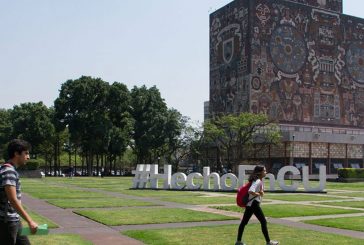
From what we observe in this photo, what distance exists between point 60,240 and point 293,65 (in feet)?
227

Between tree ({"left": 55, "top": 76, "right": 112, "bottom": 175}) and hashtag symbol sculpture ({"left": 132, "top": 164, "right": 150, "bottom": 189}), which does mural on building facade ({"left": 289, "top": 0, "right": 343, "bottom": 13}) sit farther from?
hashtag symbol sculpture ({"left": 132, "top": 164, "right": 150, "bottom": 189})

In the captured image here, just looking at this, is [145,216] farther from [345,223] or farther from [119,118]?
[119,118]

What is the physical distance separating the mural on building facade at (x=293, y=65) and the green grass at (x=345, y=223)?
5727 centimetres

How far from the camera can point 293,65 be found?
77062 mm

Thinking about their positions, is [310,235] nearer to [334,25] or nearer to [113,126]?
[113,126]

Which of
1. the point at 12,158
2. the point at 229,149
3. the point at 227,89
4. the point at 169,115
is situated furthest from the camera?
the point at 227,89

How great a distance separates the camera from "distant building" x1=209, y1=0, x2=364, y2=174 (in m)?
72.8

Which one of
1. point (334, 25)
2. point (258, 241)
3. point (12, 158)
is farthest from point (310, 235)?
point (334, 25)

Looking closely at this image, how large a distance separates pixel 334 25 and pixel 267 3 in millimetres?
14637

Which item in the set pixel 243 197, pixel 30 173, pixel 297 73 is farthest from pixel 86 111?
pixel 243 197

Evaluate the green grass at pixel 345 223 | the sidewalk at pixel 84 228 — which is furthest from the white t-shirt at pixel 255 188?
the green grass at pixel 345 223

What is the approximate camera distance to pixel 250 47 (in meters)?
73.7

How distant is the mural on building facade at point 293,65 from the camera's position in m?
74.4

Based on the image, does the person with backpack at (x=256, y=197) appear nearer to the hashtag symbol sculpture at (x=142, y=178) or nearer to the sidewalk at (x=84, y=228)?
the sidewalk at (x=84, y=228)
